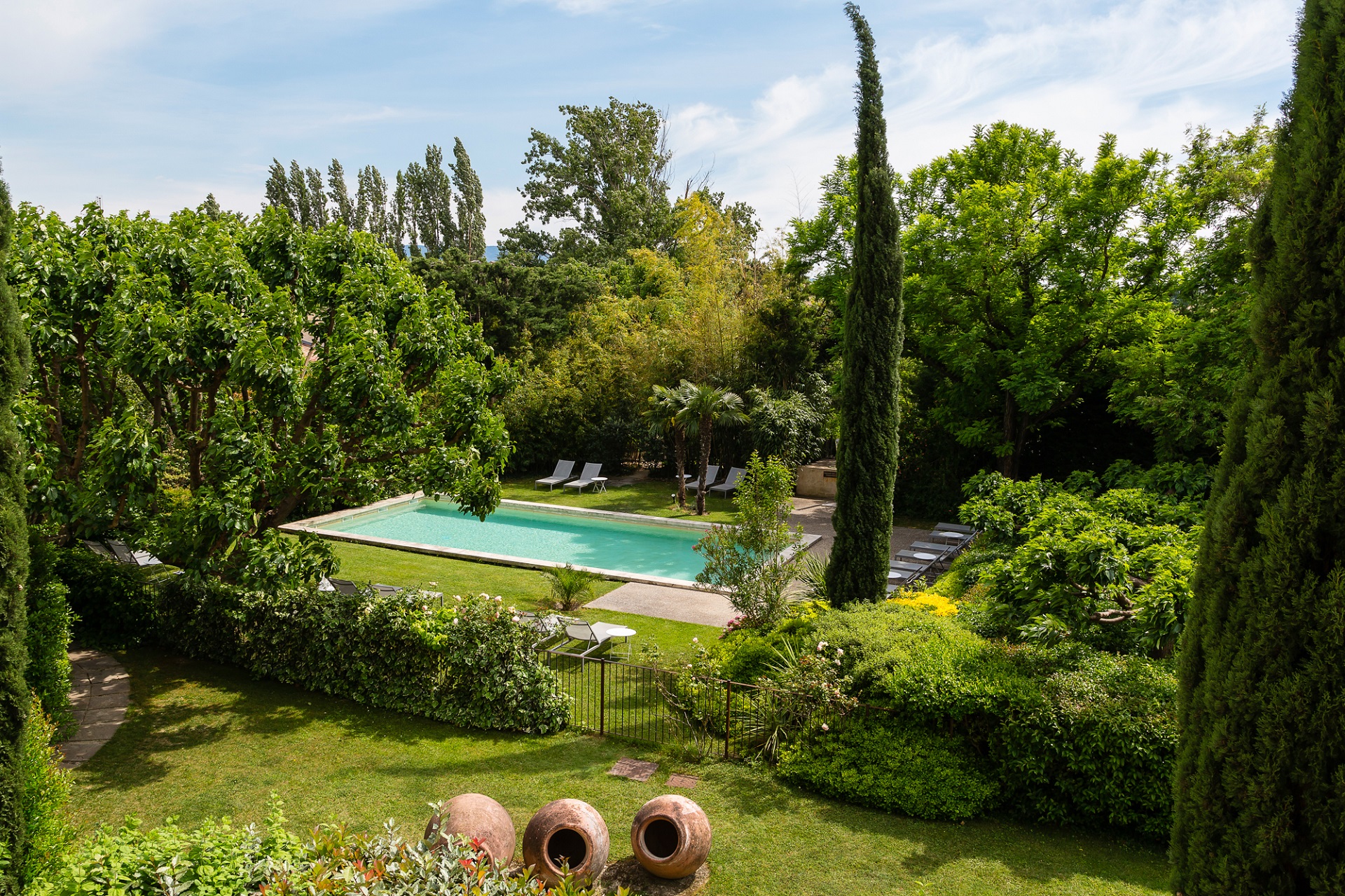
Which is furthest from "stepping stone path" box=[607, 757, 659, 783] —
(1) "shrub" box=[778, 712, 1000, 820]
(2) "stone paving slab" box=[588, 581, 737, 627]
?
(2) "stone paving slab" box=[588, 581, 737, 627]

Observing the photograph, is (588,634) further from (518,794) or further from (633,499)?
(633,499)

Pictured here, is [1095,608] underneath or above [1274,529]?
underneath

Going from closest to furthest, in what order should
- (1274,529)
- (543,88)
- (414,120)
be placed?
(1274,529)
(543,88)
(414,120)

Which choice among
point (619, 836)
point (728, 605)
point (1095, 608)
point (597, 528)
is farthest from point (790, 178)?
point (619, 836)

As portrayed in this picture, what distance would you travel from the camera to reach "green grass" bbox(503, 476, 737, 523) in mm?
20656

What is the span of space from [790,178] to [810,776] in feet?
73.4

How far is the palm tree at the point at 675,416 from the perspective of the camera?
2059 cm

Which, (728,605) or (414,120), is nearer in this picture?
(728,605)

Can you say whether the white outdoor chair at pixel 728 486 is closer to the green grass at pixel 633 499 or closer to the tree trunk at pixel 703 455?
the green grass at pixel 633 499

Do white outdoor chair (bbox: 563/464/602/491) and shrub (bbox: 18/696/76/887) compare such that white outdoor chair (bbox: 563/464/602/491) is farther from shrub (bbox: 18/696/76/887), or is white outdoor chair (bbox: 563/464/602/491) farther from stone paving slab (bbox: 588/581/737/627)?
shrub (bbox: 18/696/76/887)

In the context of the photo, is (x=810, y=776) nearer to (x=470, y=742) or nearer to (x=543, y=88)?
(x=470, y=742)

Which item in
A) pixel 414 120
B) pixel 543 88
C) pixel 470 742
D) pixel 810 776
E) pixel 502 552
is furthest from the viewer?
pixel 502 552

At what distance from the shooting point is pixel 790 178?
26.5 m

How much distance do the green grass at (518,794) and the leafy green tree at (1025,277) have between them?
1274 centimetres
